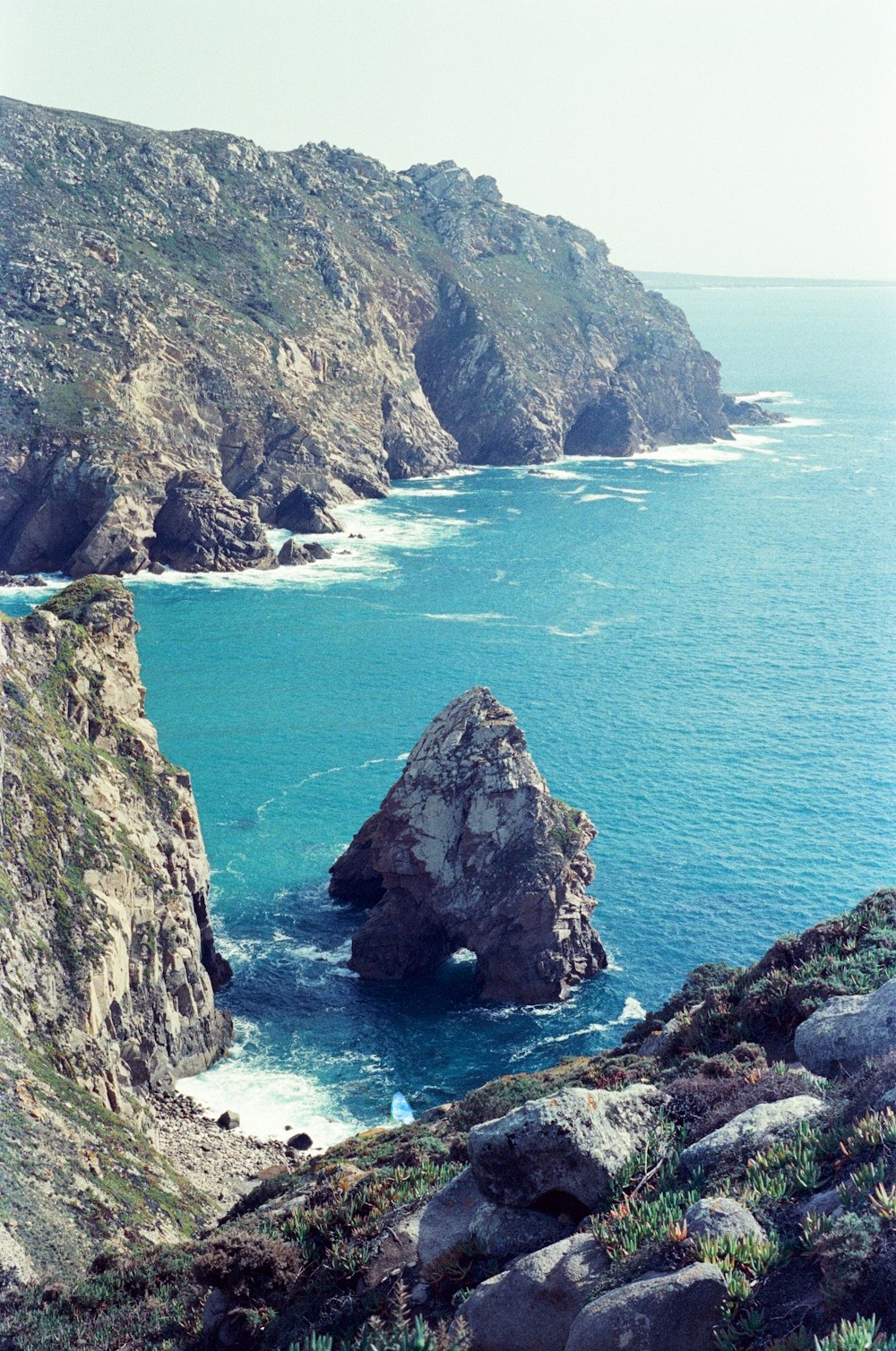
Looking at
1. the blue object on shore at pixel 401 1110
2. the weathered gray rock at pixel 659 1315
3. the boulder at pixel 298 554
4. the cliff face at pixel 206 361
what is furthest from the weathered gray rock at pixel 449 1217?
the boulder at pixel 298 554

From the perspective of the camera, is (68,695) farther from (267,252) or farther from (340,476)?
(267,252)

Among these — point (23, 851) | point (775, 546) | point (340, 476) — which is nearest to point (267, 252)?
point (340, 476)

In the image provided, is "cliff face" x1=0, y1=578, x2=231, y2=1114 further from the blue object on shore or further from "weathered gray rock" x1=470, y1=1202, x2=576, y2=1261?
"weathered gray rock" x1=470, y1=1202, x2=576, y2=1261

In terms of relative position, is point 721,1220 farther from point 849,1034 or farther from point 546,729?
point 546,729

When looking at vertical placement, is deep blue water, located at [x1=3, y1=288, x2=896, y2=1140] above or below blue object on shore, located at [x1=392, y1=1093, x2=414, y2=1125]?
above

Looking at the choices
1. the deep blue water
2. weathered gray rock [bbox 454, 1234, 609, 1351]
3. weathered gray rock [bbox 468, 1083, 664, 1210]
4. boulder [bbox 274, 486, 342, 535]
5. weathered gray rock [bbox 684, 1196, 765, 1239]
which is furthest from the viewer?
boulder [bbox 274, 486, 342, 535]

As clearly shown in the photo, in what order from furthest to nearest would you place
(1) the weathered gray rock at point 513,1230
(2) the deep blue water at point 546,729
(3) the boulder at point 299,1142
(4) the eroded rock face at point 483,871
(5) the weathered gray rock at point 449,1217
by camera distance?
(4) the eroded rock face at point 483,871
(2) the deep blue water at point 546,729
(3) the boulder at point 299,1142
(5) the weathered gray rock at point 449,1217
(1) the weathered gray rock at point 513,1230

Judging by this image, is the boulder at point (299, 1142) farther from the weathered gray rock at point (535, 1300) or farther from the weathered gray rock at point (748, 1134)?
the weathered gray rock at point (535, 1300)

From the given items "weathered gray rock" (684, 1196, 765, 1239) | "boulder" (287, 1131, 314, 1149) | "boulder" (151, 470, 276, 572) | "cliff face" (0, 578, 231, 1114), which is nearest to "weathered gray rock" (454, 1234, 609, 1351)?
"weathered gray rock" (684, 1196, 765, 1239)
